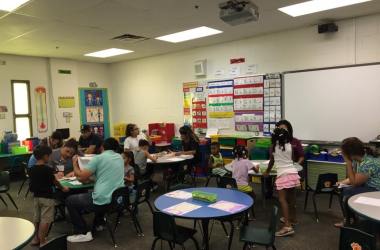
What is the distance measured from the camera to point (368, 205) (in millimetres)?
2678

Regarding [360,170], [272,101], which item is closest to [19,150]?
[272,101]

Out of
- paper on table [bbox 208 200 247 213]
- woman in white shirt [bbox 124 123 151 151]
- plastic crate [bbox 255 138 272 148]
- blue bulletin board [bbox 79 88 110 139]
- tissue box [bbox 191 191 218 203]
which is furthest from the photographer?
blue bulletin board [bbox 79 88 110 139]

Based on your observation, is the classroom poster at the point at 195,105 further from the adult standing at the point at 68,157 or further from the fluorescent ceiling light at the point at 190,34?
the adult standing at the point at 68,157

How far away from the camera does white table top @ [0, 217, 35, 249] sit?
2.12 metres

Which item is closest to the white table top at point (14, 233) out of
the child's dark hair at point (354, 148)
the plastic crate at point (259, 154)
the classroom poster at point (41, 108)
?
the child's dark hair at point (354, 148)

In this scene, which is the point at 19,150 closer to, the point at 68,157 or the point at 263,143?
the point at 68,157

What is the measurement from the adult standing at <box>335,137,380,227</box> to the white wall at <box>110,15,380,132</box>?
2.58m

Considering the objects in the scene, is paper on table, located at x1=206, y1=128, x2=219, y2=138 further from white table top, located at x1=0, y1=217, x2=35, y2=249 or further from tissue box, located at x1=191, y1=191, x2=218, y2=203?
white table top, located at x1=0, y1=217, x2=35, y2=249

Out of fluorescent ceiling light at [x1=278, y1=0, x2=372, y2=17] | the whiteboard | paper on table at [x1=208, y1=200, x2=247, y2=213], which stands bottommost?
paper on table at [x1=208, y1=200, x2=247, y2=213]

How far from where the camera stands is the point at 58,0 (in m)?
4.02

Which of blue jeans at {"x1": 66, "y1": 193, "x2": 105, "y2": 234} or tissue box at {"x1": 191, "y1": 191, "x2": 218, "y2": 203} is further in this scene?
blue jeans at {"x1": 66, "y1": 193, "x2": 105, "y2": 234}

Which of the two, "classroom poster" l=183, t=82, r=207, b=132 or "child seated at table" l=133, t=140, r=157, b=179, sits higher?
"classroom poster" l=183, t=82, r=207, b=132

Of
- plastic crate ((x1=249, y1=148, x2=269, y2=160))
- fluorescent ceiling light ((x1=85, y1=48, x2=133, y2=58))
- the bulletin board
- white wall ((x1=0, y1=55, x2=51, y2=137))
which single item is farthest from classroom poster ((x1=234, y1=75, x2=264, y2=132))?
white wall ((x1=0, y1=55, x2=51, y2=137))

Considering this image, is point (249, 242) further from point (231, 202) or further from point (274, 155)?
point (274, 155)
